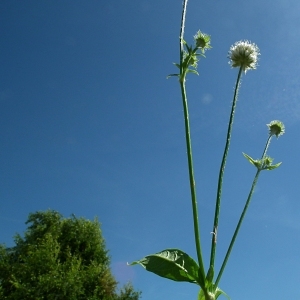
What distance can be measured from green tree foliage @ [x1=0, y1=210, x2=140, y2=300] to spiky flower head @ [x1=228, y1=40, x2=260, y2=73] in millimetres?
23104

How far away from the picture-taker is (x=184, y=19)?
7.98 feet

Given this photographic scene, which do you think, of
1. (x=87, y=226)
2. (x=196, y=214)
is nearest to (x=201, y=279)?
(x=196, y=214)

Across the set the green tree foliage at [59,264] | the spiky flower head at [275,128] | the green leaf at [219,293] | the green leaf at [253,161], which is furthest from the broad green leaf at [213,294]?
the green tree foliage at [59,264]

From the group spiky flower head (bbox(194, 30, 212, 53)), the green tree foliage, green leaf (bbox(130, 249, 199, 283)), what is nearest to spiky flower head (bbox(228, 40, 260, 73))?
spiky flower head (bbox(194, 30, 212, 53))

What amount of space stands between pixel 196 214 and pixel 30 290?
23.7 m

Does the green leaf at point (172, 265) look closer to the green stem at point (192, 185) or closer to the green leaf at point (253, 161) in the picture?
the green stem at point (192, 185)

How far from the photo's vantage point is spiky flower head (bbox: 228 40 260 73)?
2.87 metres

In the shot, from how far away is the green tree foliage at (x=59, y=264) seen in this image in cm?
2402

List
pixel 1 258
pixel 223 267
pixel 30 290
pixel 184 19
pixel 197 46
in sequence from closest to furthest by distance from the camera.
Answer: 1. pixel 223 267
2. pixel 184 19
3. pixel 197 46
4. pixel 30 290
5. pixel 1 258

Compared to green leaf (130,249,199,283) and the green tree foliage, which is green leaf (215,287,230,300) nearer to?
green leaf (130,249,199,283)

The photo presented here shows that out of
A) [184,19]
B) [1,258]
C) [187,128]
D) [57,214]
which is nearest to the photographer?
[187,128]

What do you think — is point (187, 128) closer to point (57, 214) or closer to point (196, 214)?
point (196, 214)

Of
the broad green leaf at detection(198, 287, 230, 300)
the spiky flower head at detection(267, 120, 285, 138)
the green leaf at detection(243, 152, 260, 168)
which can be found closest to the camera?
the broad green leaf at detection(198, 287, 230, 300)

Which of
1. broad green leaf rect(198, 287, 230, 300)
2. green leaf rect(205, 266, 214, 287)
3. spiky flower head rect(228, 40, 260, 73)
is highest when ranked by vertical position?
spiky flower head rect(228, 40, 260, 73)
